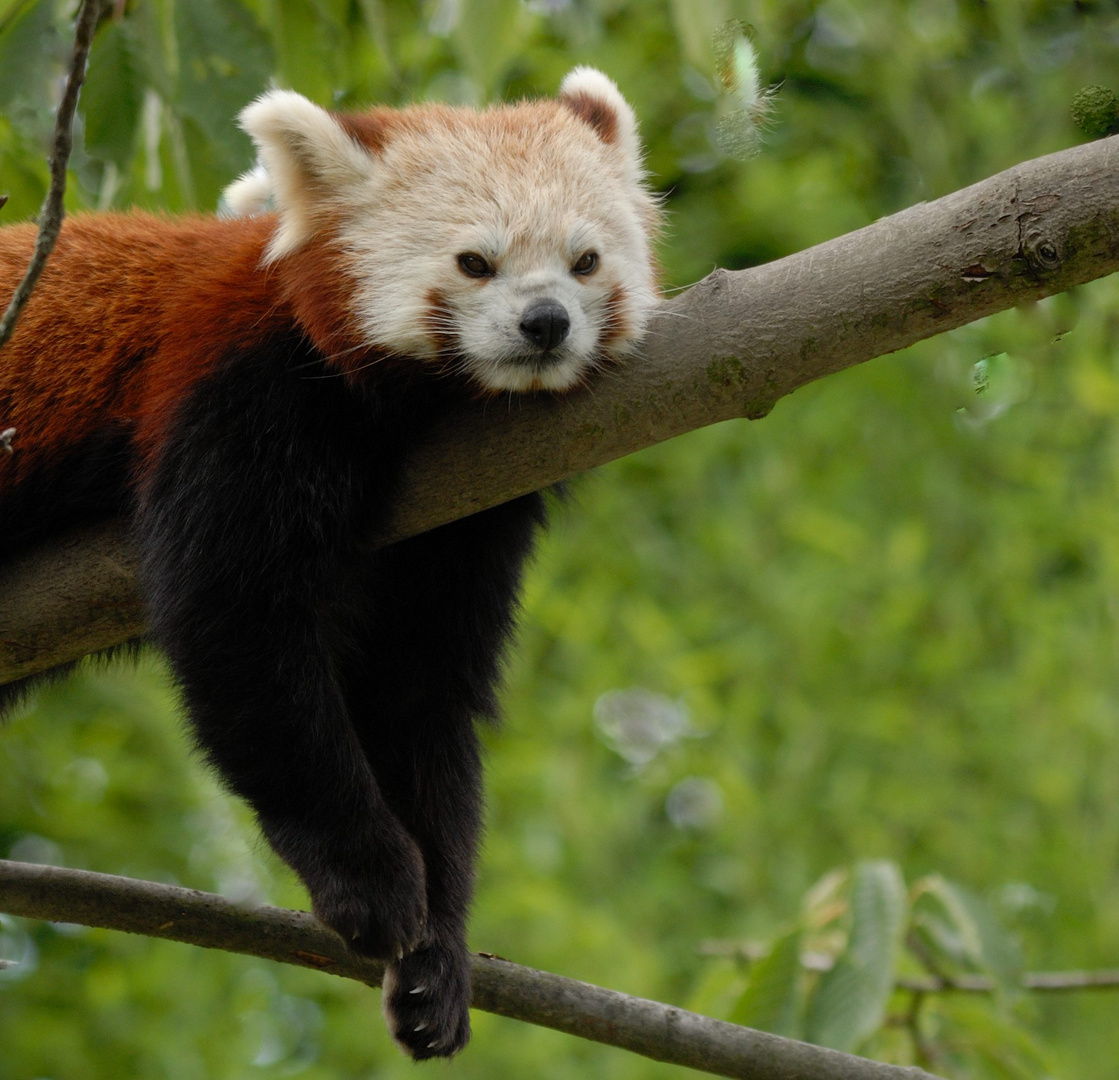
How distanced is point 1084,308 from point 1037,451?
2474 millimetres

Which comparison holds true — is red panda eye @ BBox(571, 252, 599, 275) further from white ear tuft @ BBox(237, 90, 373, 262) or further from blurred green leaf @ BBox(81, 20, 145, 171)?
blurred green leaf @ BBox(81, 20, 145, 171)

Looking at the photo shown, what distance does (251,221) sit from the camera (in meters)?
2.60

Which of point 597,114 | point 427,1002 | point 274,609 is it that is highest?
point 597,114

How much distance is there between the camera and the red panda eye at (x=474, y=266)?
2324mm

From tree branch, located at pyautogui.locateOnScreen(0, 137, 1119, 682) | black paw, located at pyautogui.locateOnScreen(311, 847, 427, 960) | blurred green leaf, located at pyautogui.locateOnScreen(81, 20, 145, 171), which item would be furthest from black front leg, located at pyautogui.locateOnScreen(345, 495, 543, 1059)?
blurred green leaf, located at pyautogui.locateOnScreen(81, 20, 145, 171)

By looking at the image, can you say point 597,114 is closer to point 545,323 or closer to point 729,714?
point 545,323

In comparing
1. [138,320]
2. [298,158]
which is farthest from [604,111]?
[138,320]

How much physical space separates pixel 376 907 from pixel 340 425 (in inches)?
32.1

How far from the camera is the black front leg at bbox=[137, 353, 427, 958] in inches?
85.7

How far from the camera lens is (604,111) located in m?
2.75

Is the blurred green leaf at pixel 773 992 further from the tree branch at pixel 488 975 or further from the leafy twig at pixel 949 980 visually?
the tree branch at pixel 488 975

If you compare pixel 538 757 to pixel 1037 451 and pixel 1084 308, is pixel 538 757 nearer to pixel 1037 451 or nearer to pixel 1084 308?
pixel 1037 451

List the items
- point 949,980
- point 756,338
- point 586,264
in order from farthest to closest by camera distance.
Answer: point 949,980 < point 586,264 < point 756,338

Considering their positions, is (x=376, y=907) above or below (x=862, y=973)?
above
